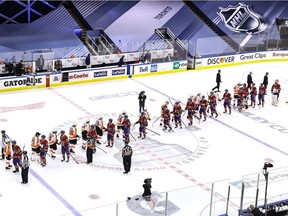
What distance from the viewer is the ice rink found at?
1477 centimetres

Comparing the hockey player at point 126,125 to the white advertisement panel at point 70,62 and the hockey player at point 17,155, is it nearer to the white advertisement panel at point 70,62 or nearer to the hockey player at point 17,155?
the hockey player at point 17,155

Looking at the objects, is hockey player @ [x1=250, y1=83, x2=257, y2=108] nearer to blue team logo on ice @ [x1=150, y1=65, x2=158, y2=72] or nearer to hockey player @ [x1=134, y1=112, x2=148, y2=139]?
hockey player @ [x1=134, y1=112, x2=148, y2=139]

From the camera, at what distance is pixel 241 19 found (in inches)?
1588

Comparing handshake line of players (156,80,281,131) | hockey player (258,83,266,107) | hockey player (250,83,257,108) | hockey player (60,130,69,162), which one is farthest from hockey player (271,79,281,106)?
hockey player (60,130,69,162)

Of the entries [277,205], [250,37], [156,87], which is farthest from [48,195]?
[250,37]

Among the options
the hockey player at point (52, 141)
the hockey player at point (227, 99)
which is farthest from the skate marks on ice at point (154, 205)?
the hockey player at point (227, 99)

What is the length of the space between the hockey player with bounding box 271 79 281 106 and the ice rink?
11.5 inches

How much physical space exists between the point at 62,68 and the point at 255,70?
33.4ft

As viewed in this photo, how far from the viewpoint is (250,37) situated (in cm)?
3656

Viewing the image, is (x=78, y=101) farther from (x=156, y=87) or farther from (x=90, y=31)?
(x=90, y=31)

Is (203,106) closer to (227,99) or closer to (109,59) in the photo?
(227,99)

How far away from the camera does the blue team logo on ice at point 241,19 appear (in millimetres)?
39938

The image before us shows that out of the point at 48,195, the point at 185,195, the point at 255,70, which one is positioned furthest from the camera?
the point at 255,70

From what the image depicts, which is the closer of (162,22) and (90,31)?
(90,31)
